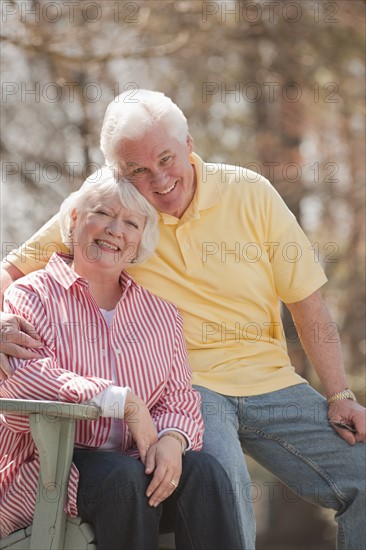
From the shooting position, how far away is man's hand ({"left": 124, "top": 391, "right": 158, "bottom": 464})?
261 centimetres

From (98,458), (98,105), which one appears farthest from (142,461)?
(98,105)

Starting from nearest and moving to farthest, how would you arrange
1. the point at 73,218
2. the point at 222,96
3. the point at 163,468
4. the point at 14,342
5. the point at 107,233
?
the point at 163,468 < the point at 14,342 < the point at 107,233 < the point at 73,218 < the point at 222,96

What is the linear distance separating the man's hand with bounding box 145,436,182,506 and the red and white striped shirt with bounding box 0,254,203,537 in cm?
11

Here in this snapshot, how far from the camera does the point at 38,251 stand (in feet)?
10.4

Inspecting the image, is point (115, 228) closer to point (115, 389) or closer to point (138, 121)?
point (138, 121)

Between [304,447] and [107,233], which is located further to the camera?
[304,447]

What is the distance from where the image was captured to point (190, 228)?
10.5 ft

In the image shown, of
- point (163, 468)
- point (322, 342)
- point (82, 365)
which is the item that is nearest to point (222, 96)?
point (322, 342)

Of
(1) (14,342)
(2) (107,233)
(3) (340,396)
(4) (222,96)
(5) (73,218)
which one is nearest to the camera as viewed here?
(1) (14,342)

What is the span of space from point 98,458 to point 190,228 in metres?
0.95

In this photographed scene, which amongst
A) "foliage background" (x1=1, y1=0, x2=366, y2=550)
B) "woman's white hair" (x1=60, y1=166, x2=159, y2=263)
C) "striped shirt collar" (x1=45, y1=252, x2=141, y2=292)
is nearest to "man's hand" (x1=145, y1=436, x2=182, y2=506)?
"striped shirt collar" (x1=45, y1=252, x2=141, y2=292)

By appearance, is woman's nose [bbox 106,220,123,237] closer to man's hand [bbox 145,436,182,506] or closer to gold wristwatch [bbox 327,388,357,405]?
man's hand [bbox 145,436,182,506]

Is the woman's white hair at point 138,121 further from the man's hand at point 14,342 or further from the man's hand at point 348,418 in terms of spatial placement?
the man's hand at point 348,418

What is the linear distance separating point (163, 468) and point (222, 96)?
5.88 m
